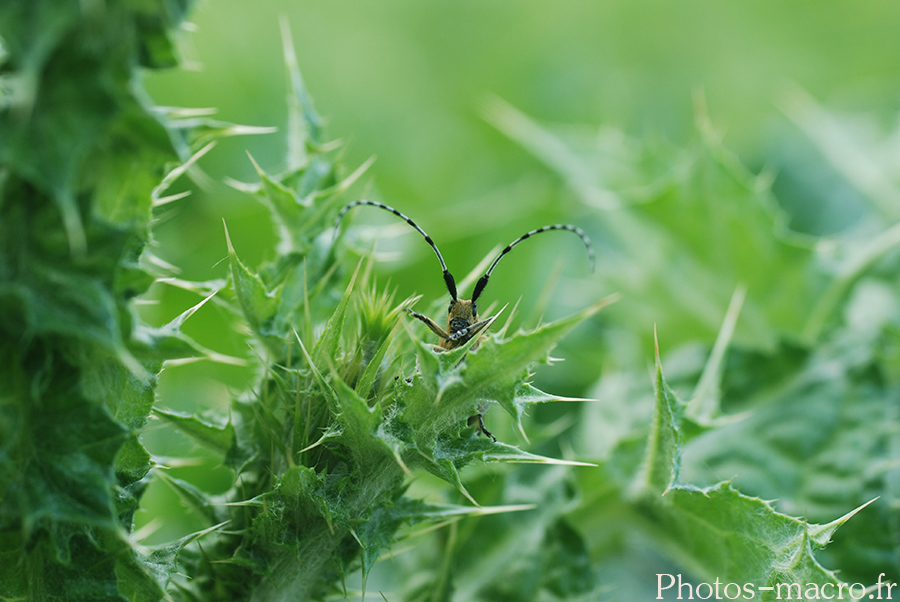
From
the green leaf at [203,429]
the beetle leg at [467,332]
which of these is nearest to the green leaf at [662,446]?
the beetle leg at [467,332]

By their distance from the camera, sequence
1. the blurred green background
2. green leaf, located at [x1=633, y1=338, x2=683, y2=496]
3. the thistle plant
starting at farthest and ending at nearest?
the blurred green background < green leaf, located at [x1=633, y1=338, x2=683, y2=496] < the thistle plant

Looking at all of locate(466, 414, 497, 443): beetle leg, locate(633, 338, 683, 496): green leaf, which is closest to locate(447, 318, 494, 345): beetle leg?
locate(466, 414, 497, 443): beetle leg

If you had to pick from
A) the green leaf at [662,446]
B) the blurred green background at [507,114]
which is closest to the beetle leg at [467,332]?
the green leaf at [662,446]

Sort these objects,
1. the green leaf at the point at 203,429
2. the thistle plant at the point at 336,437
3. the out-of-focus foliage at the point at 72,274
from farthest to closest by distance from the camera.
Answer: the green leaf at the point at 203,429
the thistle plant at the point at 336,437
the out-of-focus foliage at the point at 72,274

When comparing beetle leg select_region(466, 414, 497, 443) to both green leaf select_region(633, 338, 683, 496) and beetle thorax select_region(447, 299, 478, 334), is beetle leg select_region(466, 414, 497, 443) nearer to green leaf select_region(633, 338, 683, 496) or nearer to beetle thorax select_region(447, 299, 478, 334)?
beetle thorax select_region(447, 299, 478, 334)

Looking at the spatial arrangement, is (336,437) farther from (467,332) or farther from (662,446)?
(662,446)

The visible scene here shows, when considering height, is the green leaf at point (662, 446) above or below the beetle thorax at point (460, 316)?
below

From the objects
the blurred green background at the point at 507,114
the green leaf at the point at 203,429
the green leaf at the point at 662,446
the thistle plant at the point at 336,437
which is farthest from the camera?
the blurred green background at the point at 507,114

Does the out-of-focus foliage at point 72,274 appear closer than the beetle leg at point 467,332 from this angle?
Yes

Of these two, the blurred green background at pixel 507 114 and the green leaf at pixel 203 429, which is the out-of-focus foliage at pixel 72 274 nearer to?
the green leaf at pixel 203 429
